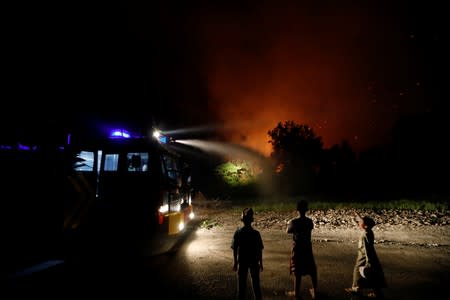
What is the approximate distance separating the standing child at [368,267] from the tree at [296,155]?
32420 mm

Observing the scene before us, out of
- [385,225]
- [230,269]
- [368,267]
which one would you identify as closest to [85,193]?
[230,269]

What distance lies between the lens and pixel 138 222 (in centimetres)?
644

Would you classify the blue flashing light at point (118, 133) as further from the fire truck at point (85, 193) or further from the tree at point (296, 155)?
the tree at point (296, 155)

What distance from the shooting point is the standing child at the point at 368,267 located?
175 inches

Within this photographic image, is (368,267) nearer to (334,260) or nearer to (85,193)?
(334,260)

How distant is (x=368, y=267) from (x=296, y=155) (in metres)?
39.2

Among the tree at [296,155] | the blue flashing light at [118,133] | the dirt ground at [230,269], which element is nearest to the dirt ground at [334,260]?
the dirt ground at [230,269]

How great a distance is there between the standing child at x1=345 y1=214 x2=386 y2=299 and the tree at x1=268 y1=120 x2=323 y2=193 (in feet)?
106

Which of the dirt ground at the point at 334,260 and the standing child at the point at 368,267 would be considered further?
the dirt ground at the point at 334,260

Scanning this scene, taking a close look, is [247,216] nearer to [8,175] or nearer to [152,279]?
[152,279]

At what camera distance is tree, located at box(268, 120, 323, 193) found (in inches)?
1524

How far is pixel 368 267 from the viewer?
14.8 feet

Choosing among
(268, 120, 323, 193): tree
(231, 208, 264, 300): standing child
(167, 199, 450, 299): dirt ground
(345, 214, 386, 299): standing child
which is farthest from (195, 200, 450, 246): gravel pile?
(268, 120, 323, 193): tree

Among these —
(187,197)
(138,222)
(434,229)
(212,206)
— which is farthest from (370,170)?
(138,222)
